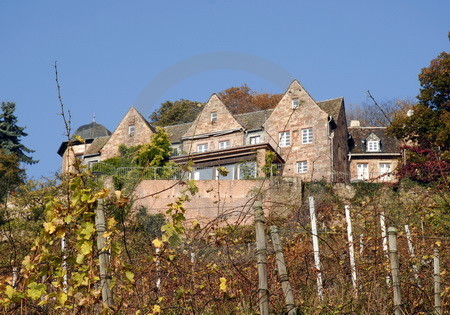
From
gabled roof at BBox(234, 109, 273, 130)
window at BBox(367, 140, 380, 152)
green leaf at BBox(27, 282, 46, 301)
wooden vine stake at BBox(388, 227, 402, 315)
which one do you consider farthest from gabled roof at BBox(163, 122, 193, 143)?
green leaf at BBox(27, 282, 46, 301)

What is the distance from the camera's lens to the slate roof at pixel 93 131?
63.5m

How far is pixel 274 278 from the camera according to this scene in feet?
35.5

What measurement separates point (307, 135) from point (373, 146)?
7077mm

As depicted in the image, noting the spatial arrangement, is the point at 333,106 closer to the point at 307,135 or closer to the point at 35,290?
the point at 307,135

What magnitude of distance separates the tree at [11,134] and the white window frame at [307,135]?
21.7 meters

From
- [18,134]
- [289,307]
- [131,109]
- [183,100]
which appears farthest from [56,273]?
[183,100]

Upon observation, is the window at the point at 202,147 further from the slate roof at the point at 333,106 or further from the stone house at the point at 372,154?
the stone house at the point at 372,154

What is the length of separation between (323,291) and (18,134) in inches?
1870

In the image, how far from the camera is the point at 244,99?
64312 millimetres

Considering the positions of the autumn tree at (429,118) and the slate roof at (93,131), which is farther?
the slate roof at (93,131)

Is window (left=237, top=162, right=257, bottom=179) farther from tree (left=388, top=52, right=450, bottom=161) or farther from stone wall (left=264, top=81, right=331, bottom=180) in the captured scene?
tree (left=388, top=52, right=450, bottom=161)

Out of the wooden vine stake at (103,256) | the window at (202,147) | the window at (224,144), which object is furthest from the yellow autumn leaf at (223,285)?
the window at (202,147)

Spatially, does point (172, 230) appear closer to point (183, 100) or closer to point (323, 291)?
point (323, 291)

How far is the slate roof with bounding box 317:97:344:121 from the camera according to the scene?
4475 cm
